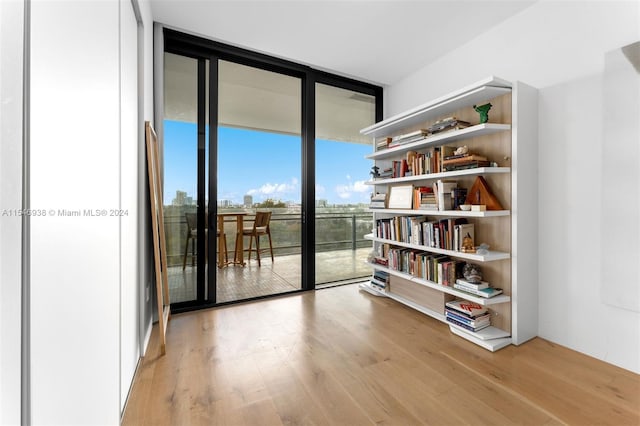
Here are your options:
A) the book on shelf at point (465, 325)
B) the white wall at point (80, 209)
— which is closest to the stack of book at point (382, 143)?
the book on shelf at point (465, 325)

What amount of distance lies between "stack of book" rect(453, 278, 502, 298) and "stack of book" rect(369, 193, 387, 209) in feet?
4.12

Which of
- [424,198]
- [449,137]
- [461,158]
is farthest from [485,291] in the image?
[449,137]

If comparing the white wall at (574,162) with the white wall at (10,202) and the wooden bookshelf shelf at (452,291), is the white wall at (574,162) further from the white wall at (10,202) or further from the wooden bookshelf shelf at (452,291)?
the white wall at (10,202)

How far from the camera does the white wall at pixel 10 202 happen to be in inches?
22.4

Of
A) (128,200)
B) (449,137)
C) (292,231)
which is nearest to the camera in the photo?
(128,200)

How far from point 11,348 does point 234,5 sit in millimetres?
2640

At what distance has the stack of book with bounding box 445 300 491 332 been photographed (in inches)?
89.9

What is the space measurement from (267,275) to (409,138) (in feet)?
7.99

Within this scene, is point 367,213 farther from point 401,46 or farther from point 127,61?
point 127,61

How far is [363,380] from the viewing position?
1.74m

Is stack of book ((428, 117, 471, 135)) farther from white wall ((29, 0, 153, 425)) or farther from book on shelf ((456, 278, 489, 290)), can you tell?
white wall ((29, 0, 153, 425))

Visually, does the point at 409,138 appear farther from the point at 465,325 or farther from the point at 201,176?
the point at 201,176

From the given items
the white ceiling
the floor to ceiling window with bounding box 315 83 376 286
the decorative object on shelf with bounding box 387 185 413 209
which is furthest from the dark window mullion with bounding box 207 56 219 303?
the decorative object on shelf with bounding box 387 185 413 209

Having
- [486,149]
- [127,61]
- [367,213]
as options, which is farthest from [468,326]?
[127,61]
